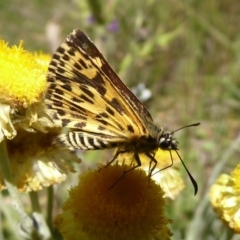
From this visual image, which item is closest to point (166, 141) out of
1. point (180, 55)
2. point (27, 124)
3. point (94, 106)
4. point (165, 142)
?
point (165, 142)

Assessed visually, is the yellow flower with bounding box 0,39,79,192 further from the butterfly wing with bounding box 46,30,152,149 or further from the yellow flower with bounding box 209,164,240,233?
the yellow flower with bounding box 209,164,240,233

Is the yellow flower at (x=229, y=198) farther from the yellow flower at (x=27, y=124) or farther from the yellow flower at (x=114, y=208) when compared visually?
the yellow flower at (x=27, y=124)

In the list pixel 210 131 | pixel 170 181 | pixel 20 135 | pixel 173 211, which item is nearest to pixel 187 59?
pixel 210 131

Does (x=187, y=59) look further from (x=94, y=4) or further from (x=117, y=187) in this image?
(x=117, y=187)

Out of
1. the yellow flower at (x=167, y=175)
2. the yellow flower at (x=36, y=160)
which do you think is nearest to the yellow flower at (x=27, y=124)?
the yellow flower at (x=36, y=160)

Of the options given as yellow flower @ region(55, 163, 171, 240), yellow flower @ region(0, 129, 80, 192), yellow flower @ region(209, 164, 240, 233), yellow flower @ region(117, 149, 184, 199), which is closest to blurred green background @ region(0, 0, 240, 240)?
yellow flower @ region(117, 149, 184, 199)
